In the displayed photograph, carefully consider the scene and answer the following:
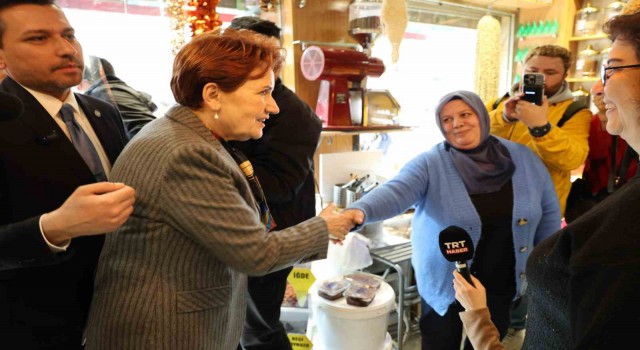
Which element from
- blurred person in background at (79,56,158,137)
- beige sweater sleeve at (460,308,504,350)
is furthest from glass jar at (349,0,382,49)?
beige sweater sleeve at (460,308,504,350)

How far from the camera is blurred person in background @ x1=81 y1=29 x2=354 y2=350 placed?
2.71 ft

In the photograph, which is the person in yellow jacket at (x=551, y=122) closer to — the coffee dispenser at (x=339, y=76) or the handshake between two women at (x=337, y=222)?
the coffee dispenser at (x=339, y=76)

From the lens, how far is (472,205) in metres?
1.49

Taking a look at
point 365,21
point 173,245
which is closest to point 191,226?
point 173,245

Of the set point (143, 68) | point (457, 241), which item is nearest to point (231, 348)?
point (457, 241)

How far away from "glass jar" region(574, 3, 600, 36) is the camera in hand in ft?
6.63

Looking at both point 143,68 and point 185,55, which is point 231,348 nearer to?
point 185,55

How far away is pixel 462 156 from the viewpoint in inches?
60.9

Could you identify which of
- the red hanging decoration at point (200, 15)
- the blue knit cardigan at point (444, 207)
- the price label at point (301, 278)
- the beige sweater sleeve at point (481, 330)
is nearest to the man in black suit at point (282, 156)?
the price label at point (301, 278)

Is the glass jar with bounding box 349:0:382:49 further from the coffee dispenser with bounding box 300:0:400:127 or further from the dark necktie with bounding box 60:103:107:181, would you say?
the dark necktie with bounding box 60:103:107:181

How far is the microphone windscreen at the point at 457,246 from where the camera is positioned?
1038mm

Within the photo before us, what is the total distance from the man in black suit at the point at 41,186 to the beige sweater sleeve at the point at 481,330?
0.89 meters

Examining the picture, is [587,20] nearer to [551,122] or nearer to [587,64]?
[587,64]

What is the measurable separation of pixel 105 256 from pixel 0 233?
209 millimetres
